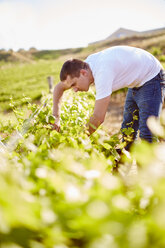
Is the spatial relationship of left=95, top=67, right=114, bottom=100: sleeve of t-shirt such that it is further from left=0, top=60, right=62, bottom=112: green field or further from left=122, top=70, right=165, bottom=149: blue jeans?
left=0, top=60, right=62, bottom=112: green field

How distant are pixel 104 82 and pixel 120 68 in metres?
0.29

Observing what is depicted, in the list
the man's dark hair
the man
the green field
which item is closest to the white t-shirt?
the man

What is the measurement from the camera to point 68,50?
50125mm

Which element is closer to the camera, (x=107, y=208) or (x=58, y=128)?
(x=107, y=208)

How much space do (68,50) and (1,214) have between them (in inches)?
2102

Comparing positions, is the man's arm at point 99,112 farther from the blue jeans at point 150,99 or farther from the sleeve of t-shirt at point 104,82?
the blue jeans at point 150,99

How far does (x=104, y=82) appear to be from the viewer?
67.5 inches

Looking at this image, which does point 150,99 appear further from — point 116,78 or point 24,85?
point 24,85

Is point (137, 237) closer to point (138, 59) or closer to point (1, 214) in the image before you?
point (1, 214)

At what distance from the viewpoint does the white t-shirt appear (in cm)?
173

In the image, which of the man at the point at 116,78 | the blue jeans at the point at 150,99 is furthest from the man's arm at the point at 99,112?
the blue jeans at the point at 150,99

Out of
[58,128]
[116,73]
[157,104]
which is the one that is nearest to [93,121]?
[58,128]

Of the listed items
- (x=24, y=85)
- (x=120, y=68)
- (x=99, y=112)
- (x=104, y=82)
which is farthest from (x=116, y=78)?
(x=24, y=85)

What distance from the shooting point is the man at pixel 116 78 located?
5.73 ft
